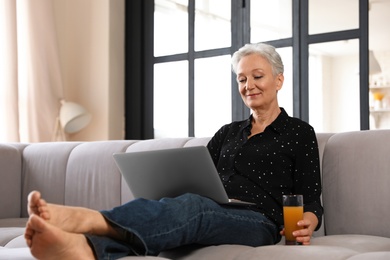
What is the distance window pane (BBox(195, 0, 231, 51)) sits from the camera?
3.97m

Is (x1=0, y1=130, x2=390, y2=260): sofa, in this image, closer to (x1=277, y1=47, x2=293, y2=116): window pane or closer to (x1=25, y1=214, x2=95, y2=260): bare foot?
(x1=25, y1=214, x2=95, y2=260): bare foot

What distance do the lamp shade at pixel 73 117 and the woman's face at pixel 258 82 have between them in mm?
1953

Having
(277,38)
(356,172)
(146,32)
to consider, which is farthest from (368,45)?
(146,32)

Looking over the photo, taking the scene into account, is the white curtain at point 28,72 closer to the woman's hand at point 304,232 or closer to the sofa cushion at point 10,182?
the sofa cushion at point 10,182

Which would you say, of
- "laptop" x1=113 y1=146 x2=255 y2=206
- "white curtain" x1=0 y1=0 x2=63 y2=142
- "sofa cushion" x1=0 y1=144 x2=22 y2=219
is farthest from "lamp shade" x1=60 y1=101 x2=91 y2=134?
"laptop" x1=113 y1=146 x2=255 y2=206

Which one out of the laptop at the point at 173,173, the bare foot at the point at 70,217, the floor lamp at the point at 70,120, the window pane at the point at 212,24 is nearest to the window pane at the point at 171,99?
the window pane at the point at 212,24

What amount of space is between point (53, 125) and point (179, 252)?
8.11 feet

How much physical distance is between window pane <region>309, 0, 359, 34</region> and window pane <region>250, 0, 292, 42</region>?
15 centimetres

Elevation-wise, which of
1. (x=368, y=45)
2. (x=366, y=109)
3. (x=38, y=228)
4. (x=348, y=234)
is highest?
(x=368, y=45)

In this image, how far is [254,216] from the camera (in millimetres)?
2037

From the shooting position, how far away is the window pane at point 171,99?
164 inches

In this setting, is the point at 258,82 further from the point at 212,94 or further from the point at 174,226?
the point at 212,94

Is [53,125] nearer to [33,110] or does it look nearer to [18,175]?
[33,110]

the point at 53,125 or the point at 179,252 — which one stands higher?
the point at 53,125
